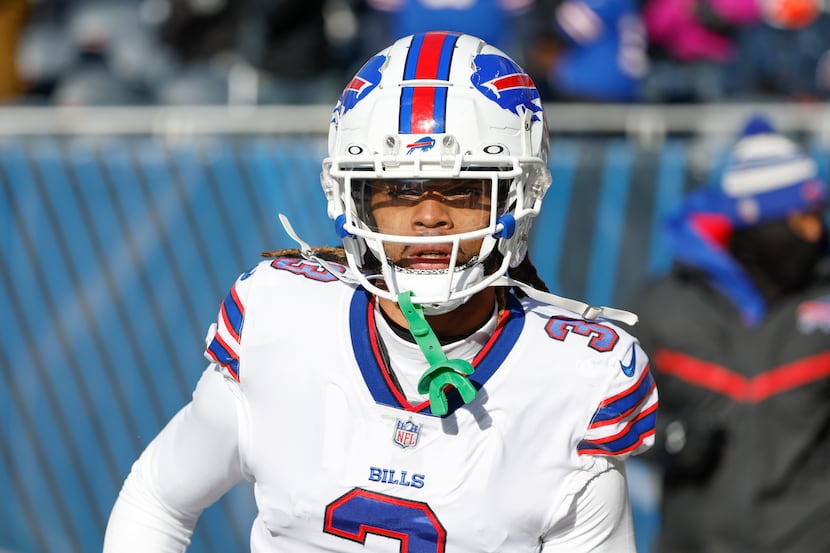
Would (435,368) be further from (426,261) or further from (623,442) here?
(623,442)

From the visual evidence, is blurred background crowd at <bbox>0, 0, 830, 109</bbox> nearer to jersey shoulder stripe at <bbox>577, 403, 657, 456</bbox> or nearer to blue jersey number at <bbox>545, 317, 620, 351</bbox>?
blue jersey number at <bbox>545, 317, 620, 351</bbox>

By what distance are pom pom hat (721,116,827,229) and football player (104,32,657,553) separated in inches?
72.5

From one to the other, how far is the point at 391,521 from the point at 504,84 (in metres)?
0.79

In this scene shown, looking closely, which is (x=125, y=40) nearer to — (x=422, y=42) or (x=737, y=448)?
(x=737, y=448)

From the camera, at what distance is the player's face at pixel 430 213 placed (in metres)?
2.42

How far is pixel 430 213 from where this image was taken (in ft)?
7.94

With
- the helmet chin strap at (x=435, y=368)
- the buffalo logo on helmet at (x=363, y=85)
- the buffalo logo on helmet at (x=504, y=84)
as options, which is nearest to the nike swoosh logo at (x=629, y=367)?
the helmet chin strap at (x=435, y=368)

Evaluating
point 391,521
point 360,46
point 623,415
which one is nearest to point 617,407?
point 623,415

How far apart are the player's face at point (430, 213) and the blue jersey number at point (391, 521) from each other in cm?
40

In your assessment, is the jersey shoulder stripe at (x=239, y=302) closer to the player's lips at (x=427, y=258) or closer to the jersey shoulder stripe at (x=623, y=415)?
the player's lips at (x=427, y=258)

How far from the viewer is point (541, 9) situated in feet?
19.6

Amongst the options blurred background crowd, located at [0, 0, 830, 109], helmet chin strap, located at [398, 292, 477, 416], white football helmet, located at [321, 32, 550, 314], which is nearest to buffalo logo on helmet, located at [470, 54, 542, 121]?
white football helmet, located at [321, 32, 550, 314]

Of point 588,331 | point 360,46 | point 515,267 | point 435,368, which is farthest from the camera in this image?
point 360,46

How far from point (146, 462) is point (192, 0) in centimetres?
437
